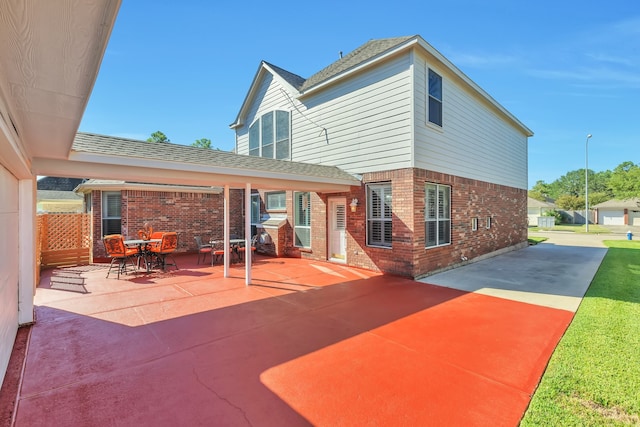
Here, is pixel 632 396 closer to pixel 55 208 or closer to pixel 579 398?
pixel 579 398

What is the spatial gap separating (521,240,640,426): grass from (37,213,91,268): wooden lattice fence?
41.9ft

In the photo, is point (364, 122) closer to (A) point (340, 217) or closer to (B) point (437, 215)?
(A) point (340, 217)

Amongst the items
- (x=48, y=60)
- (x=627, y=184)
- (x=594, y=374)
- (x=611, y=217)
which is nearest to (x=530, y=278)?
(x=594, y=374)

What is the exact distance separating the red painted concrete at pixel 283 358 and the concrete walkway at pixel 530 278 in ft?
2.74

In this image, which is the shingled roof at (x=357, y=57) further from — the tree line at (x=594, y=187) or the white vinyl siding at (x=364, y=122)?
the tree line at (x=594, y=187)

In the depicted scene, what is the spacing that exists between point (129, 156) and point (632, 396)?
7631 mm

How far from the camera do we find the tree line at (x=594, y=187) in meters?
35.3

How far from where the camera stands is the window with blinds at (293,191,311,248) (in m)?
11.2

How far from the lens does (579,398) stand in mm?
2789

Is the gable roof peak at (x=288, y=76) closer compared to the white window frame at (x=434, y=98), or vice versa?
the white window frame at (x=434, y=98)

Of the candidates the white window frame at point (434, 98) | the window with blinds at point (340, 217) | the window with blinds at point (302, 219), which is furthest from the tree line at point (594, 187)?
the window with blinds at point (302, 219)

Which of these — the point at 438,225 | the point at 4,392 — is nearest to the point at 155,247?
the point at 4,392

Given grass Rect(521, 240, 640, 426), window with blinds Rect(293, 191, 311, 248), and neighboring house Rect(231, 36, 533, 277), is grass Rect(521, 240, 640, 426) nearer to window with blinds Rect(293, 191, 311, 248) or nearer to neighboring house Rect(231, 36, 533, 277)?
neighboring house Rect(231, 36, 533, 277)

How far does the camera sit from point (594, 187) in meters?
77.9
